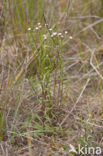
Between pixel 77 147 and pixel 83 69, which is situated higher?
pixel 83 69

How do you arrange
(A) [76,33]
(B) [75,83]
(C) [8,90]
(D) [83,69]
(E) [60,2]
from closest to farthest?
(C) [8,90] → (B) [75,83] → (D) [83,69] → (A) [76,33] → (E) [60,2]

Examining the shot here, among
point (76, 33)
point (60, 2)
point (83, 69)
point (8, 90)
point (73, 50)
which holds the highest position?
point (60, 2)

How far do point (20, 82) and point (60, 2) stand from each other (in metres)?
1.62

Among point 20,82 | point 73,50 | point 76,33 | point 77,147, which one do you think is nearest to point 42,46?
point 20,82

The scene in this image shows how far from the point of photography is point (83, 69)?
207cm

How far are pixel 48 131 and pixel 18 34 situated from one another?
1.07 meters

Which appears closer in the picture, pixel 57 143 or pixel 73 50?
pixel 57 143

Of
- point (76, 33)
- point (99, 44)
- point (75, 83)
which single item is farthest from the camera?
point (76, 33)

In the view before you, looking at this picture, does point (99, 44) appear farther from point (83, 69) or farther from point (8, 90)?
point (8, 90)

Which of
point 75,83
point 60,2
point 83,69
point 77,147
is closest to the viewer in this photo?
point 77,147

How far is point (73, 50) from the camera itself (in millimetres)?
2365

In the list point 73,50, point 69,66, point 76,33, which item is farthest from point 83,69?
point 76,33

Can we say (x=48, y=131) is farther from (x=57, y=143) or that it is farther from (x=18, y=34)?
(x=18, y=34)

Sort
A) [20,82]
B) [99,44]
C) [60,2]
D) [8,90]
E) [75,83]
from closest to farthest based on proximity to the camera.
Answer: [8,90] < [20,82] < [75,83] < [99,44] < [60,2]
